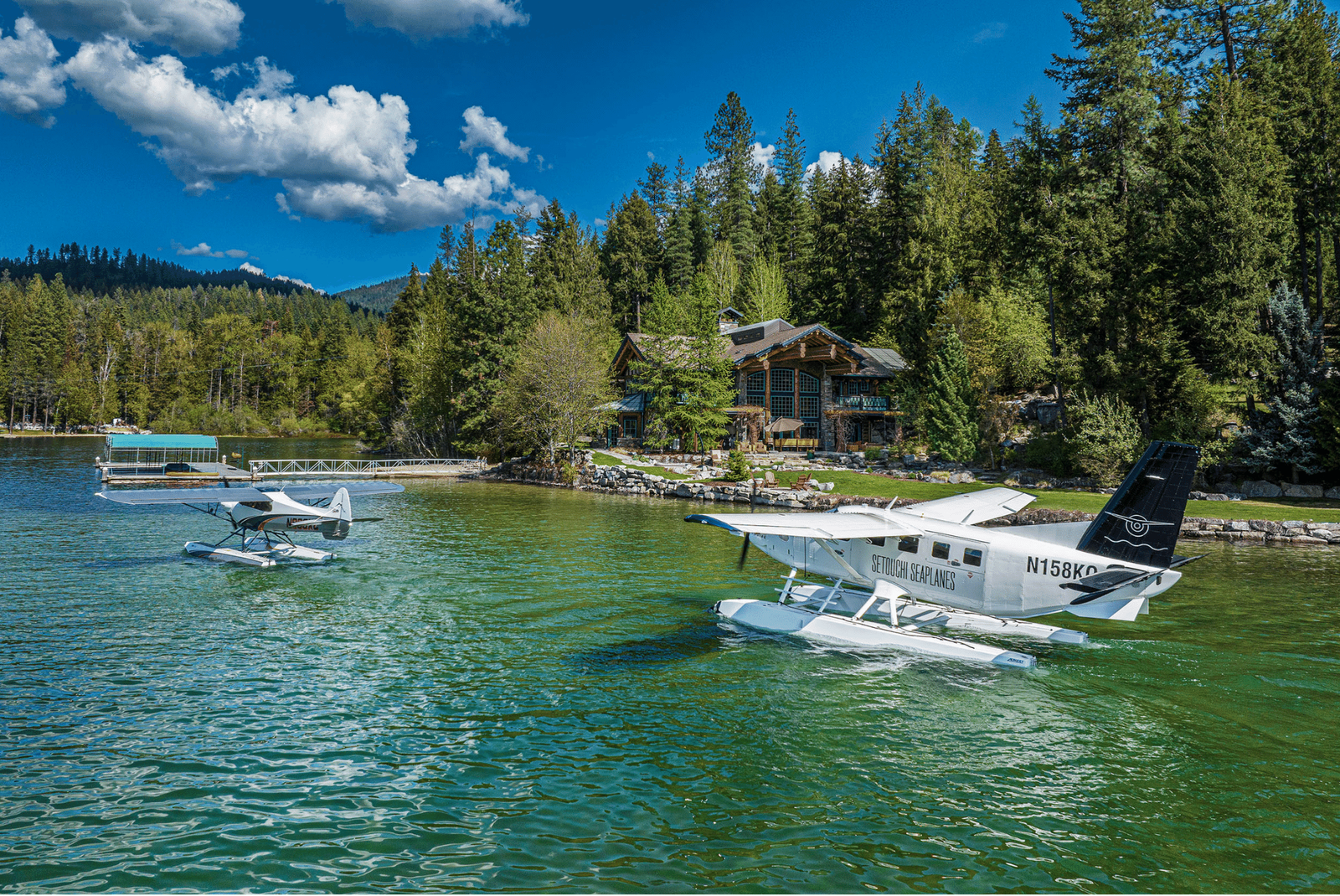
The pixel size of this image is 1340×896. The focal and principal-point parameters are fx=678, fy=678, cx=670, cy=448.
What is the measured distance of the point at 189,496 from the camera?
69.9 feet

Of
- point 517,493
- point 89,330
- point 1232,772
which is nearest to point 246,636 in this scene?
point 1232,772

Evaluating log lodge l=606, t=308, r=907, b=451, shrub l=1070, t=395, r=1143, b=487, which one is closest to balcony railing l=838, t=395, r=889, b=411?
log lodge l=606, t=308, r=907, b=451

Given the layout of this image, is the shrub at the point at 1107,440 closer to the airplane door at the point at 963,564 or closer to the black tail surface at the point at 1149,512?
the black tail surface at the point at 1149,512

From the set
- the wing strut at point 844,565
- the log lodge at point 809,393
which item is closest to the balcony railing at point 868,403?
the log lodge at point 809,393

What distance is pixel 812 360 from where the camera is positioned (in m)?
58.7

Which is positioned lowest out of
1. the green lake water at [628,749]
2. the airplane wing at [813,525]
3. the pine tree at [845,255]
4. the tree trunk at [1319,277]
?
the green lake water at [628,749]

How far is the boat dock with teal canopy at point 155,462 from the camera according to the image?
157 ft

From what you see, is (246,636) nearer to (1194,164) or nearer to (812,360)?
(1194,164)

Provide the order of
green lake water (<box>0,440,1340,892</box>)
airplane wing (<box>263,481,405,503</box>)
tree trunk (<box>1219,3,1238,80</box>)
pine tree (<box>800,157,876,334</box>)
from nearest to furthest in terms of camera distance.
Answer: green lake water (<box>0,440,1340,892</box>), airplane wing (<box>263,481,405,503</box>), tree trunk (<box>1219,3,1238,80</box>), pine tree (<box>800,157,876,334</box>)

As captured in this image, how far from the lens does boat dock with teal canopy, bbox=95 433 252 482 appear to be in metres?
47.9

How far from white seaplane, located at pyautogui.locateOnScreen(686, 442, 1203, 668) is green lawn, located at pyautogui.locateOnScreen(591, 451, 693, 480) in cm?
2888

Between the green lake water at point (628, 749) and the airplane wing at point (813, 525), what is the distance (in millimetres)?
2616

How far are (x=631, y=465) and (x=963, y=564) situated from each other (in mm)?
37277

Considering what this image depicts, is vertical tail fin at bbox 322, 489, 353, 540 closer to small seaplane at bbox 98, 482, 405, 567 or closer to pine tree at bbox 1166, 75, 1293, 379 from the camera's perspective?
small seaplane at bbox 98, 482, 405, 567
